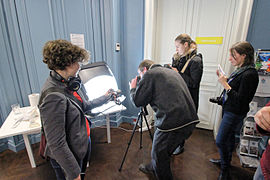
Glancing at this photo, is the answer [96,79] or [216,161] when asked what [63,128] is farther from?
[216,161]

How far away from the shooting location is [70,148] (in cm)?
96

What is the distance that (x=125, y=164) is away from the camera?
1981mm

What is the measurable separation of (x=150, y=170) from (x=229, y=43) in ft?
7.34

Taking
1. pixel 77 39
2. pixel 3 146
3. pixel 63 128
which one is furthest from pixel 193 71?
pixel 3 146

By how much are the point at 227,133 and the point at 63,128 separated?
1.56m

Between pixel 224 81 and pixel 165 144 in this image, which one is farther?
pixel 224 81

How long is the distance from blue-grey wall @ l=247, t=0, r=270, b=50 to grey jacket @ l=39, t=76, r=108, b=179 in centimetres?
253

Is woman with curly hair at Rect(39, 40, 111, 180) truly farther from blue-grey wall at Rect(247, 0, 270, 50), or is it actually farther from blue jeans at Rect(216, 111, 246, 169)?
blue-grey wall at Rect(247, 0, 270, 50)

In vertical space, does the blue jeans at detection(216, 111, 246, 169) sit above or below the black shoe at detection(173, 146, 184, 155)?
above

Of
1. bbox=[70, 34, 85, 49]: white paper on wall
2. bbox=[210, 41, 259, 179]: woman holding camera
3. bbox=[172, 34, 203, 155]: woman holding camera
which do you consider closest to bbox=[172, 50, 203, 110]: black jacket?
bbox=[172, 34, 203, 155]: woman holding camera

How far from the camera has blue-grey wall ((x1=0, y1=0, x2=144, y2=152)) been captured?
1880mm

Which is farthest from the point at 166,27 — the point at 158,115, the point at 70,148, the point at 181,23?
the point at 70,148

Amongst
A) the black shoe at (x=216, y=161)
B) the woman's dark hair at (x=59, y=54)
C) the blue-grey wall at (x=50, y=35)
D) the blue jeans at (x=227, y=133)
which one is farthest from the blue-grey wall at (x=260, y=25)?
the woman's dark hair at (x=59, y=54)

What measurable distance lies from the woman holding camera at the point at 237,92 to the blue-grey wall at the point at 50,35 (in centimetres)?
151
